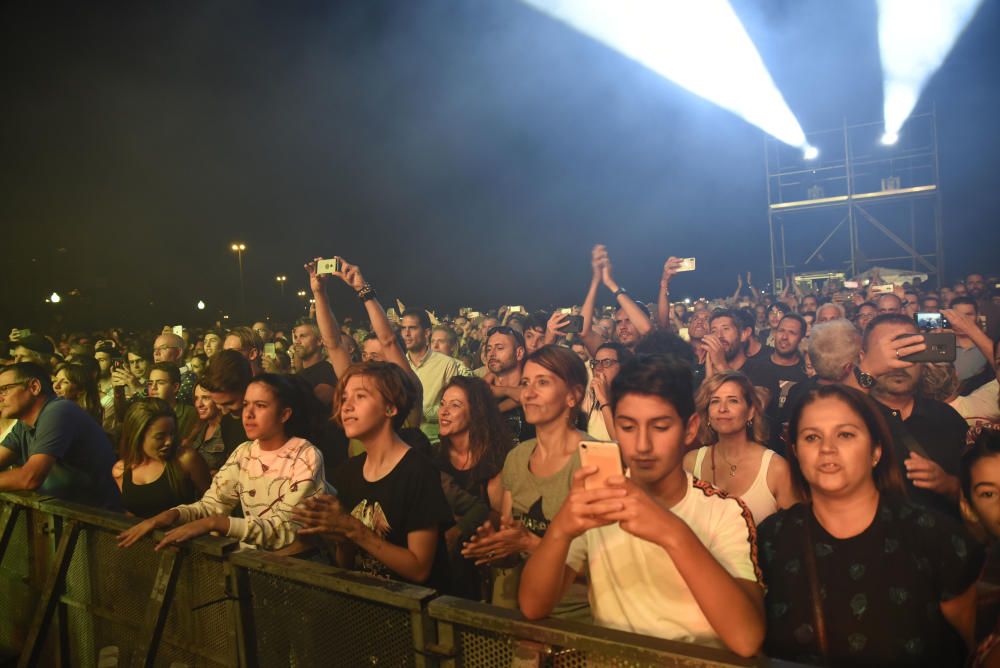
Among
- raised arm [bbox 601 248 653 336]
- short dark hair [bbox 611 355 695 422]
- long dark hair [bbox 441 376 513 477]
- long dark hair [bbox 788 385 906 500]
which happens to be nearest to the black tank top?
long dark hair [bbox 441 376 513 477]

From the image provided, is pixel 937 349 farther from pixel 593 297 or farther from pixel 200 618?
pixel 593 297

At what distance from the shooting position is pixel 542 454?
3.45 meters

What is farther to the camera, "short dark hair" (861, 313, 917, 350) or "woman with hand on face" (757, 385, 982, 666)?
"short dark hair" (861, 313, 917, 350)

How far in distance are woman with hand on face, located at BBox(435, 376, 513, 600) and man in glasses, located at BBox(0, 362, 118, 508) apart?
2239 millimetres

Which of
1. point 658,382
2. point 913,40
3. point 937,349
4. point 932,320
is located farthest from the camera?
point 913,40

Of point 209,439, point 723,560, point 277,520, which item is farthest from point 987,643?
point 209,439

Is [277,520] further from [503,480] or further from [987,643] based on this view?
[987,643]

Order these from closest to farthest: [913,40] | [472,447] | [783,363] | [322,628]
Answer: [322,628]
[472,447]
[783,363]
[913,40]

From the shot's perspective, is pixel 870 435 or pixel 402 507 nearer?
pixel 870 435

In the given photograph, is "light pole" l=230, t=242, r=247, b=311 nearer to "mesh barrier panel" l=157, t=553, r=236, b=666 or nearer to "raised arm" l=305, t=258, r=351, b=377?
"raised arm" l=305, t=258, r=351, b=377

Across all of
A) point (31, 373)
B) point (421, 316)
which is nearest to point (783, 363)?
point (421, 316)

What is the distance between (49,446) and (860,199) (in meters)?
21.8

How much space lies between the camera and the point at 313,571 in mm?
2432

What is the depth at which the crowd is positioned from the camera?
200 centimetres
